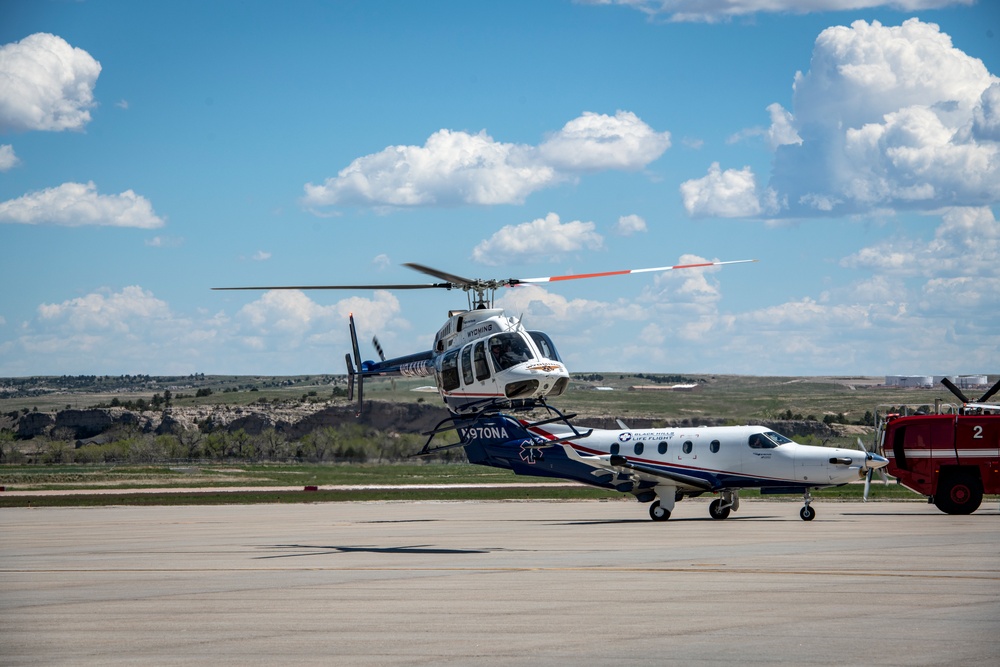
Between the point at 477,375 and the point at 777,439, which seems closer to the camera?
the point at 477,375

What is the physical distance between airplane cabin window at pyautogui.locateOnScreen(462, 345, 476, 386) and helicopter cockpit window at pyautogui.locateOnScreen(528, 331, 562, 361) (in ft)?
4.53

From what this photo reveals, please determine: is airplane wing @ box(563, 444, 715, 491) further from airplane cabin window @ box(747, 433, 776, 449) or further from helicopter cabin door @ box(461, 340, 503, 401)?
helicopter cabin door @ box(461, 340, 503, 401)

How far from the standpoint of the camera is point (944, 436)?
113ft

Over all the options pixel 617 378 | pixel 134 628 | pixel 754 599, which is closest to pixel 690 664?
pixel 754 599

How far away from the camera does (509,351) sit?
25578 millimetres

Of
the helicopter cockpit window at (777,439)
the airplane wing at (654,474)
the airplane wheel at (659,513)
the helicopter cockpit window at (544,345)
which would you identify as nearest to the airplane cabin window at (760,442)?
the helicopter cockpit window at (777,439)

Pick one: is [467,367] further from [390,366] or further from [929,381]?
[929,381]

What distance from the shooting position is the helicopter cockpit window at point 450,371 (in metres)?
26.7

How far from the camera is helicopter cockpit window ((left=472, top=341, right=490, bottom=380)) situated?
25781mm

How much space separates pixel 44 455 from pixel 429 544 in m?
79.1

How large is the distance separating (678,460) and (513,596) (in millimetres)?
20708

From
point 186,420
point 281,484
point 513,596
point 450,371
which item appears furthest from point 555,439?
point 186,420

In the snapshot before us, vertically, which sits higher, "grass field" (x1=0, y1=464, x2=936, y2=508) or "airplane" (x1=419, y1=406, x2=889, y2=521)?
"airplane" (x1=419, y1=406, x2=889, y2=521)

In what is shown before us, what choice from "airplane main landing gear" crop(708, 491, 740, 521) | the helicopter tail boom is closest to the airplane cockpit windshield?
"airplane main landing gear" crop(708, 491, 740, 521)
